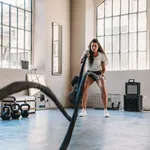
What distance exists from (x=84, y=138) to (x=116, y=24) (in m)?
5.56

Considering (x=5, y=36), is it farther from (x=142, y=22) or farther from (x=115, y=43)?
(x=142, y=22)

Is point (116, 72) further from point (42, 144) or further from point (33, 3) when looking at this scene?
point (42, 144)

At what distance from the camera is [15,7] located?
679 centimetres

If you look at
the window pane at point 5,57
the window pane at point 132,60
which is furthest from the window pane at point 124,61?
the window pane at point 5,57

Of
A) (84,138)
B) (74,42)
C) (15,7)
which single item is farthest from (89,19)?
(84,138)

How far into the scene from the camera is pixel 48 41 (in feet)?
24.0

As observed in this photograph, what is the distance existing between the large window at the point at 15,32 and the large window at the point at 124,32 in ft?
7.03

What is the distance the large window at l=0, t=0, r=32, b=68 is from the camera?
252 inches

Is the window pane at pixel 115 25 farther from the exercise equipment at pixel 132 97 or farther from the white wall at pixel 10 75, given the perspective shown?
the white wall at pixel 10 75

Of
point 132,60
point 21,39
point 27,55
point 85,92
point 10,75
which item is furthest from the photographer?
point 132,60

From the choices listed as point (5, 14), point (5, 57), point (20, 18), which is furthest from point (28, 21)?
point (5, 57)

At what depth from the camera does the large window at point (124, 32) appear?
23.9 ft

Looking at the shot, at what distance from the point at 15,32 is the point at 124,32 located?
2.89 metres

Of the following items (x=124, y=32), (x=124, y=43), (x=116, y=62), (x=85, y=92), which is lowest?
(x=85, y=92)
